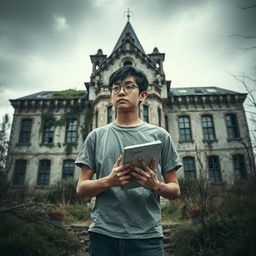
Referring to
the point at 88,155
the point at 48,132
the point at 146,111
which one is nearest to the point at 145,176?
the point at 88,155

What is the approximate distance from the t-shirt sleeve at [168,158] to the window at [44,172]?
1817 centimetres

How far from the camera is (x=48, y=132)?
20062 mm

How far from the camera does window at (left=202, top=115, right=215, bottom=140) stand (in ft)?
63.8

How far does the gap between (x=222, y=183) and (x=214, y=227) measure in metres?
12.2

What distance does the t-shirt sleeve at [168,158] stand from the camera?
6.57ft

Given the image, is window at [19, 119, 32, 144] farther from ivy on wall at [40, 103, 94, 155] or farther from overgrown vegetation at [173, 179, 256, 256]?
overgrown vegetation at [173, 179, 256, 256]

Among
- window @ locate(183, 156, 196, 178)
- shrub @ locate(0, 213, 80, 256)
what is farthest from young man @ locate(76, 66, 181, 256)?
window @ locate(183, 156, 196, 178)

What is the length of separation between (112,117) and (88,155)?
14739 mm

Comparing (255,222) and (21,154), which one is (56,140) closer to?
(21,154)

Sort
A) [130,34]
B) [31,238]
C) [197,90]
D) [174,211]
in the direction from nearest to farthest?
[31,238] → [174,211] → [130,34] → [197,90]

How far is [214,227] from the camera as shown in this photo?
6.11 m

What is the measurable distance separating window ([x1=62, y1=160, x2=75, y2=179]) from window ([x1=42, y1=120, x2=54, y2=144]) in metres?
2.73

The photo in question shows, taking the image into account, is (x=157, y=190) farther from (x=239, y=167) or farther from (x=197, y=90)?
(x=197, y=90)

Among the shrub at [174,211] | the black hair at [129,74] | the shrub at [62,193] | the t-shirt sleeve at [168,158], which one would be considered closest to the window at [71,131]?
the shrub at [62,193]
